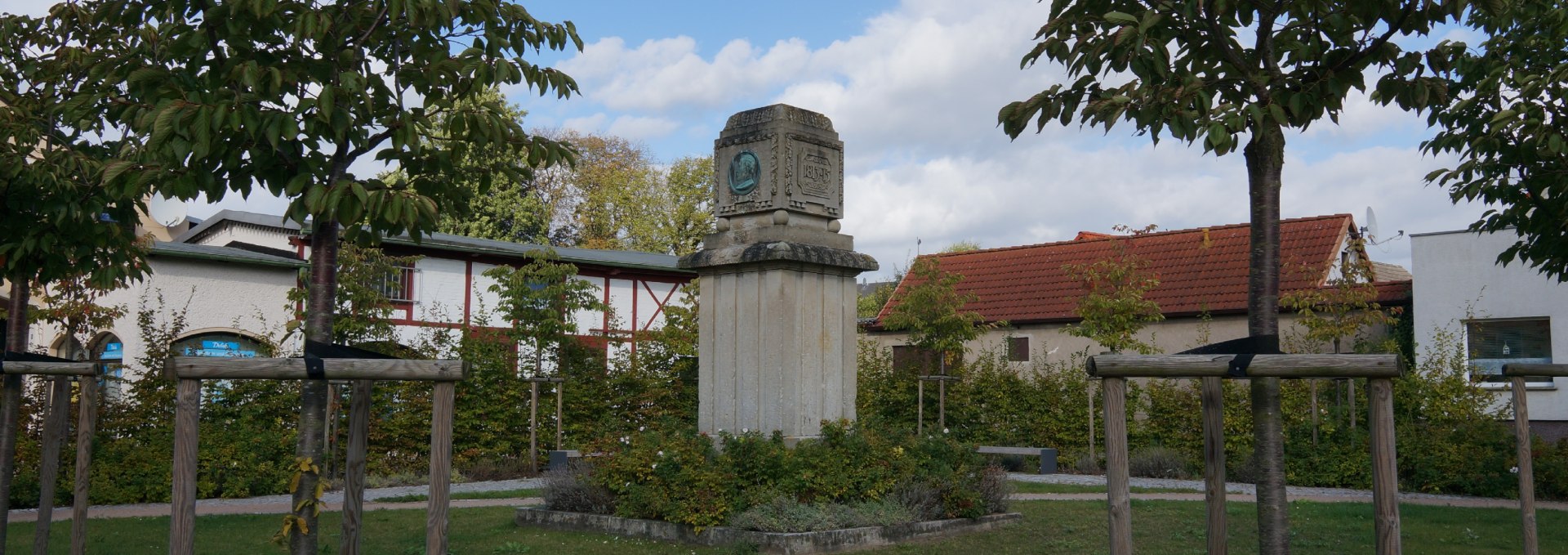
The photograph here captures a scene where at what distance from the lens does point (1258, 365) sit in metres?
5.77

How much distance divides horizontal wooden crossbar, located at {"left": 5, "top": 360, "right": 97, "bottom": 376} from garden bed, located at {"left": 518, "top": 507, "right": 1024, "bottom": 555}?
483cm

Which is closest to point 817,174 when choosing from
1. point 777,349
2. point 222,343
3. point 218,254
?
point 777,349

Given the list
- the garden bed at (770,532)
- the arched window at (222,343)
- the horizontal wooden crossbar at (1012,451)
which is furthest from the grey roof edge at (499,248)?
the garden bed at (770,532)

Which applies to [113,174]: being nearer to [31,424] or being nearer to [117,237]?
[117,237]

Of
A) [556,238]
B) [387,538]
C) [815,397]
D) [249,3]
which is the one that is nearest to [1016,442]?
[815,397]

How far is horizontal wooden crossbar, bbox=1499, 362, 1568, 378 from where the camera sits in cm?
834

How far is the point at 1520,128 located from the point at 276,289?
78.0 ft

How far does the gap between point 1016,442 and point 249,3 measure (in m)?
18.1

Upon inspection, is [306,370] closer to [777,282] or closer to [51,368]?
[51,368]

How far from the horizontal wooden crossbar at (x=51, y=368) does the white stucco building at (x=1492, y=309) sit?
19.7m

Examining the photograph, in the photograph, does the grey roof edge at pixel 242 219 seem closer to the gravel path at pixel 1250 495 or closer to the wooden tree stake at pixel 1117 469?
the gravel path at pixel 1250 495

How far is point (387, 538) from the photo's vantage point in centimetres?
1101

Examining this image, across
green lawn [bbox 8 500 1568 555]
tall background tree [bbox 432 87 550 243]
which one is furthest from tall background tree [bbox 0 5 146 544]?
tall background tree [bbox 432 87 550 243]

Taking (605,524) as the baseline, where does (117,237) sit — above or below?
above
